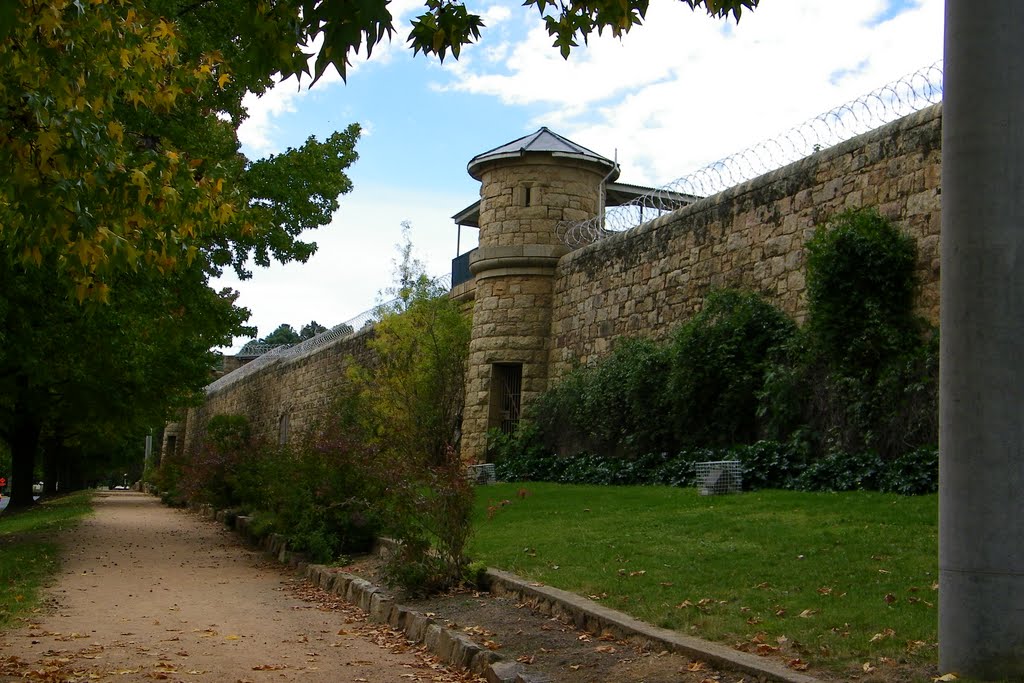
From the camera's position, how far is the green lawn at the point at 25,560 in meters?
9.06

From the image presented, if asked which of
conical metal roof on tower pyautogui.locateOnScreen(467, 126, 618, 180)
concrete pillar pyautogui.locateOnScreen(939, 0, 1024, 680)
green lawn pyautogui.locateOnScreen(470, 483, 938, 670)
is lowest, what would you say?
green lawn pyautogui.locateOnScreen(470, 483, 938, 670)

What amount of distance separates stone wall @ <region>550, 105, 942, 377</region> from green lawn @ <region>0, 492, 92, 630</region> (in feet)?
29.2

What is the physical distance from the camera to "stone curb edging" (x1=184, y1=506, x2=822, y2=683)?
5.15 metres

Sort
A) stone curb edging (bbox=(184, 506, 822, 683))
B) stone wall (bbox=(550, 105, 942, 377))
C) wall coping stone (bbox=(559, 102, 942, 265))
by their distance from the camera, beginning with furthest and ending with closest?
wall coping stone (bbox=(559, 102, 942, 265)) → stone wall (bbox=(550, 105, 942, 377)) → stone curb edging (bbox=(184, 506, 822, 683))

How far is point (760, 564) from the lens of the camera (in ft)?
24.6

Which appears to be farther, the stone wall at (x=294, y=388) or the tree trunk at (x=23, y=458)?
the stone wall at (x=294, y=388)

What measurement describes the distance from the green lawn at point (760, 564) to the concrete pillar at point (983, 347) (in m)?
0.55

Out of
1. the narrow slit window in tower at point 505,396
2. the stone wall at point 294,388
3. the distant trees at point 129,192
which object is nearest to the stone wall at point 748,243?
the narrow slit window in tower at point 505,396

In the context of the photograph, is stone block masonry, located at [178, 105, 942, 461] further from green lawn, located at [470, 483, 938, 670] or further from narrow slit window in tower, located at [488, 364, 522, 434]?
green lawn, located at [470, 483, 938, 670]

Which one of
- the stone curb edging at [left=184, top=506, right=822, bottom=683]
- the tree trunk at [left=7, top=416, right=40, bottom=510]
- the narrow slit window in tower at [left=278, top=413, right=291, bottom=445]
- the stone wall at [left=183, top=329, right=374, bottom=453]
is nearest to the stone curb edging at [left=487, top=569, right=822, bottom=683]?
the stone curb edging at [left=184, top=506, right=822, bottom=683]

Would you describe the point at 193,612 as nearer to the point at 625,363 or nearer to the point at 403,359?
the point at 625,363

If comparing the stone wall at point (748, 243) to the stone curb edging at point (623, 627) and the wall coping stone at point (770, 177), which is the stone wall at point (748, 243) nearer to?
the wall coping stone at point (770, 177)

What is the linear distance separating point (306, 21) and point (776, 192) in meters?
11.1

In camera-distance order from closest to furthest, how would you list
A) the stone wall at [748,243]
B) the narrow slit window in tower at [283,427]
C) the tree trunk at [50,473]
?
the stone wall at [748,243] < the narrow slit window in tower at [283,427] < the tree trunk at [50,473]
